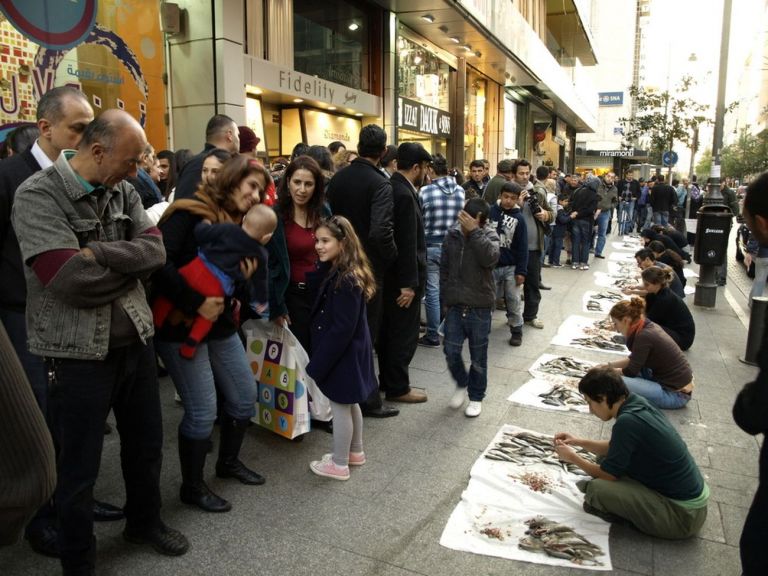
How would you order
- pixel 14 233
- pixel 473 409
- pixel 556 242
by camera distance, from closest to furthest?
pixel 14 233 → pixel 473 409 → pixel 556 242

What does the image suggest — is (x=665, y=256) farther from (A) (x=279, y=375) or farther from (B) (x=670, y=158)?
(B) (x=670, y=158)

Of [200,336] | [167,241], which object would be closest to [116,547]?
[200,336]

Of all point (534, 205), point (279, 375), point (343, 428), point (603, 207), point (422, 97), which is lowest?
point (343, 428)

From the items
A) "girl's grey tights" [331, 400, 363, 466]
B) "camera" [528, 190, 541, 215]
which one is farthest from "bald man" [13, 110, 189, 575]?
"camera" [528, 190, 541, 215]

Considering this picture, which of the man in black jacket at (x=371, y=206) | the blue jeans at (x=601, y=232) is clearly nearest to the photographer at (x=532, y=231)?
the man in black jacket at (x=371, y=206)

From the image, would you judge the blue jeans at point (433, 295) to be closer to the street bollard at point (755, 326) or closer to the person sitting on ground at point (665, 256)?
the street bollard at point (755, 326)

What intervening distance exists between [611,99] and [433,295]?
5586 centimetres

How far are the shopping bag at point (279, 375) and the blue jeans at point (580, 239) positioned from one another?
10127 millimetres

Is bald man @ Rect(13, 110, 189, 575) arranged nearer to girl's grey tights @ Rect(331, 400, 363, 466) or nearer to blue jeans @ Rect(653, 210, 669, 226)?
girl's grey tights @ Rect(331, 400, 363, 466)

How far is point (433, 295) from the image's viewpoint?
7027 mm

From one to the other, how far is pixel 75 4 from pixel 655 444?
6962 mm

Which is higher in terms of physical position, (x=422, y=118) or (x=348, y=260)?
(x=422, y=118)

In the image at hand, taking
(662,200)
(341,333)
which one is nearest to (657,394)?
(341,333)

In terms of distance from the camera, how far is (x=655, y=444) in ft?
10.7
